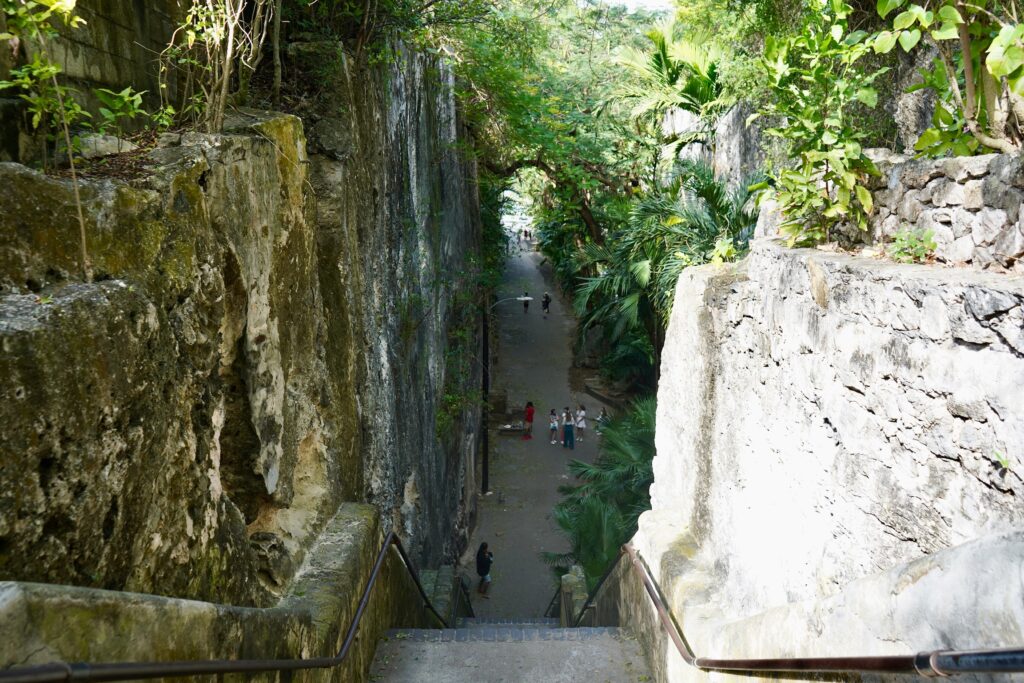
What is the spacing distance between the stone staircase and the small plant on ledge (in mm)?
3807

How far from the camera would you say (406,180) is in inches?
404

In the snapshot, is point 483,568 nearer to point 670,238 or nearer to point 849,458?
point 670,238

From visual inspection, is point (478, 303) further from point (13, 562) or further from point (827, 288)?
point (13, 562)

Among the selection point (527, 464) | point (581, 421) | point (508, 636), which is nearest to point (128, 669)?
point (508, 636)

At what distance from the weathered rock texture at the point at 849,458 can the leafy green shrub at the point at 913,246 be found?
12cm

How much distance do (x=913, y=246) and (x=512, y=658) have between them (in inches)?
174

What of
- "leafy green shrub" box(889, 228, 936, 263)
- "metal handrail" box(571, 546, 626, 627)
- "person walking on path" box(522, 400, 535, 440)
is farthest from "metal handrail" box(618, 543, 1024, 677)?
"person walking on path" box(522, 400, 535, 440)

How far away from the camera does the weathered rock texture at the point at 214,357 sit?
2688mm

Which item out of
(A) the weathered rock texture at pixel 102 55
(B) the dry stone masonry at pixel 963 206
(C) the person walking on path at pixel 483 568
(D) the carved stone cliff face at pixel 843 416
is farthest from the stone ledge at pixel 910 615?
(C) the person walking on path at pixel 483 568

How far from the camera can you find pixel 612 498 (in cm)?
1113

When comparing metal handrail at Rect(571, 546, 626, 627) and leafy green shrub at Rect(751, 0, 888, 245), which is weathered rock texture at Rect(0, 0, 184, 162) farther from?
metal handrail at Rect(571, 546, 626, 627)

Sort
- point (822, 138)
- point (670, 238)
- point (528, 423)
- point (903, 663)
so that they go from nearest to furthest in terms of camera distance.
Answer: point (903, 663) → point (822, 138) → point (670, 238) → point (528, 423)

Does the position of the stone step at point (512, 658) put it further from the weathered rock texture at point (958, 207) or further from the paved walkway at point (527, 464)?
the paved walkway at point (527, 464)

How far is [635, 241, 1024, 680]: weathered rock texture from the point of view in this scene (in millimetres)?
2549
